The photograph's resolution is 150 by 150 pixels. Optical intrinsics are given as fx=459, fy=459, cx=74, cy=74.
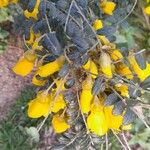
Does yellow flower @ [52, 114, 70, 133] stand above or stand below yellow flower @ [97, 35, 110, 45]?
below

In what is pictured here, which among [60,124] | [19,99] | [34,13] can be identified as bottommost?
[19,99]

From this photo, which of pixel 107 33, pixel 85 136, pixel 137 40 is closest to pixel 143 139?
pixel 137 40

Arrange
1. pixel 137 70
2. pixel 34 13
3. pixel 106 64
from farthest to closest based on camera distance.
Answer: pixel 34 13 → pixel 137 70 → pixel 106 64

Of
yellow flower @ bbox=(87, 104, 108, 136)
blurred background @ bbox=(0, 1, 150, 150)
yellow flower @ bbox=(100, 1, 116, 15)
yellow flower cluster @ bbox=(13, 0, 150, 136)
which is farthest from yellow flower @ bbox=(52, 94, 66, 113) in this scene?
blurred background @ bbox=(0, 1, 150, 150)

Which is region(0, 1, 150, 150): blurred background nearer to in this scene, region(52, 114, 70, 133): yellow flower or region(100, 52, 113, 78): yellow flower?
region(52, 114, 70, 133): yellow flower

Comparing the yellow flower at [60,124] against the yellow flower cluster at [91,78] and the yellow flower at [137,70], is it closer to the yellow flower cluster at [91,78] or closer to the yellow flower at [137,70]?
the yellow flower cluster at [91,78]

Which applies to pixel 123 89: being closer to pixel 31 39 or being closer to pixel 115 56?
pixel 115 56

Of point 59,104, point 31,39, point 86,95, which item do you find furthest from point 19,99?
point 86,95

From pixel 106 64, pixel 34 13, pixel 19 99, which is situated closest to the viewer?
pixel 106 64
